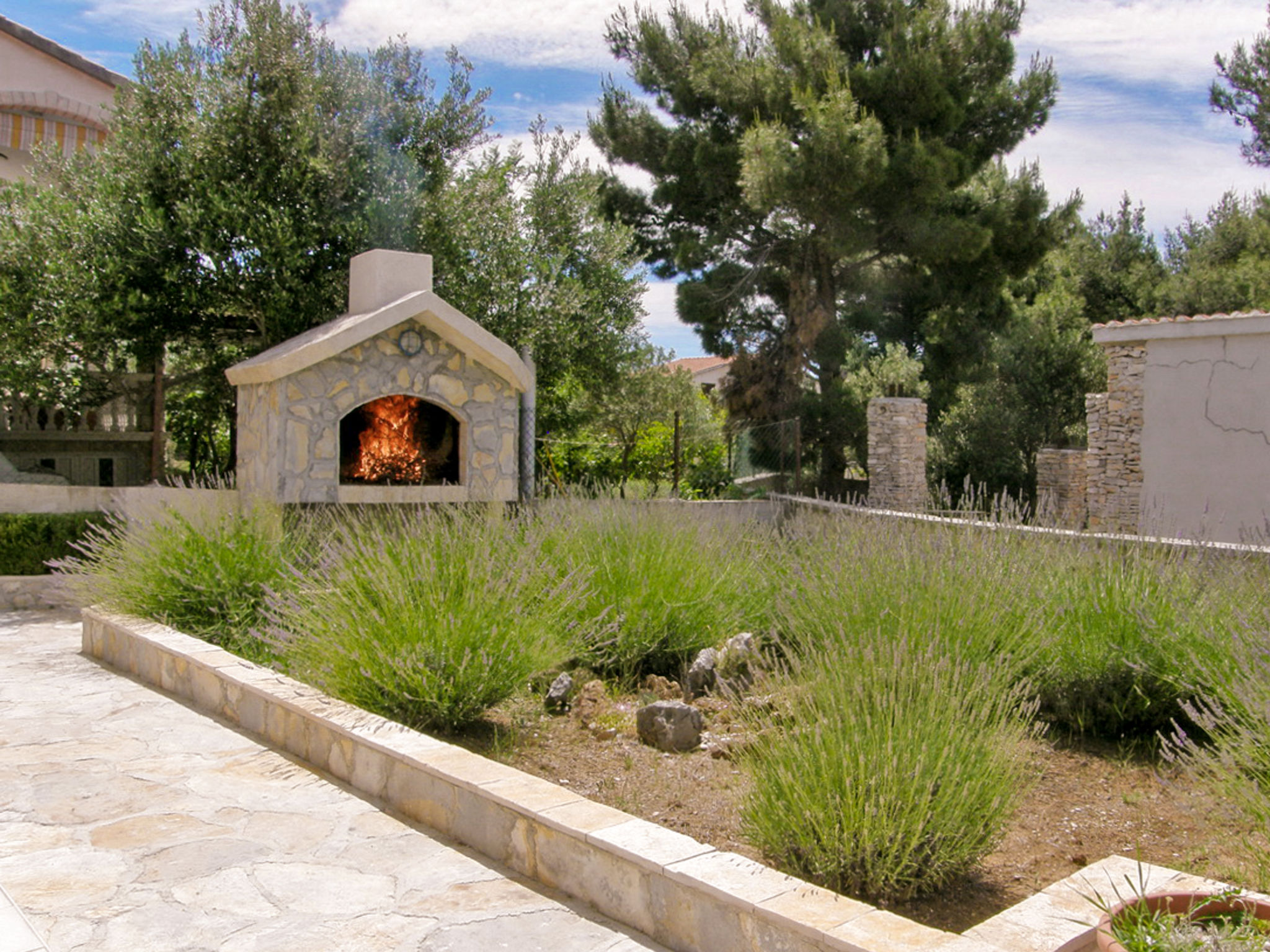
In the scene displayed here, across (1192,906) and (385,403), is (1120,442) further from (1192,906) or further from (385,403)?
(1192,906)

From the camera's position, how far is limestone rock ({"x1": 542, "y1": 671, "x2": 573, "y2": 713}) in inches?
191

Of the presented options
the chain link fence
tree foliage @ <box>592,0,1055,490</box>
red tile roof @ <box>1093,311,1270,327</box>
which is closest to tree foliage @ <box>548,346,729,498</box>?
the chain link fence

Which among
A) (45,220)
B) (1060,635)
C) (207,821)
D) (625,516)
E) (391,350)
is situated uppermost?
(45,220)

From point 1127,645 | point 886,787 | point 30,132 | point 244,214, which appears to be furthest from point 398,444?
point 30,132

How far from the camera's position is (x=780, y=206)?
18.5 meters

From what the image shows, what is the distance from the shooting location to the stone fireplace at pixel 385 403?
8.95 m

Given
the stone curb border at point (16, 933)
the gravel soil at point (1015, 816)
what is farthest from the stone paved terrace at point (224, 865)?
the gravel soil at point (1015, 816)

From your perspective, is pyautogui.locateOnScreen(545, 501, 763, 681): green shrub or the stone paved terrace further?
pyautogui.locateOnScreen(545, 501, 763, 681): green shrub

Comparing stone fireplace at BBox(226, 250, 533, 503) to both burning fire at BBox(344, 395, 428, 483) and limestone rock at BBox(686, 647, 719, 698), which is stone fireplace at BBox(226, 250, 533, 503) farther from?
limestone rock at BBox(686, 647, 719, 698)

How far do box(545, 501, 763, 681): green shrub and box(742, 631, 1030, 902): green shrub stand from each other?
6.64ft

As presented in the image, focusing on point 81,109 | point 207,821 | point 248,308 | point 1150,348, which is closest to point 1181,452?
point 1150,348

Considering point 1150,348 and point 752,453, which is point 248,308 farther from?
point 1150,348

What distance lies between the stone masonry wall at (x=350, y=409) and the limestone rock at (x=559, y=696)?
482 centimetres

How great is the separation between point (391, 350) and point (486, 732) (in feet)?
Result: 18.4
